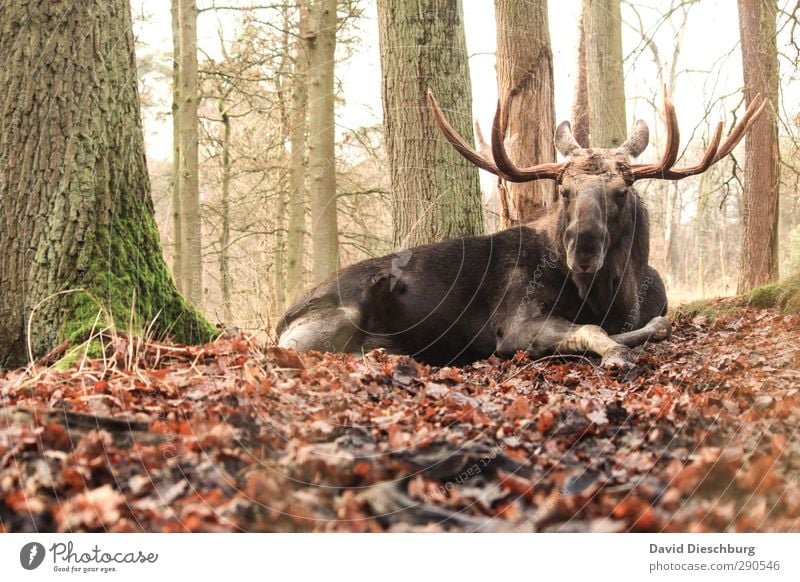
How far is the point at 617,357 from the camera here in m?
5.72

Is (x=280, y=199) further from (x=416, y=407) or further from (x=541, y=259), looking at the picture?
(x=416, y=407)

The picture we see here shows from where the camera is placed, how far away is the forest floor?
110 inches

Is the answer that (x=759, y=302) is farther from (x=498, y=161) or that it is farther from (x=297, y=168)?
(x=297, y=168)

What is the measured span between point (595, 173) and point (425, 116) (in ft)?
6.27

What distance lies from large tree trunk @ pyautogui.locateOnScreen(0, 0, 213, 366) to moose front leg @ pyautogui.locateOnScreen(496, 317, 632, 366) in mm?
3342

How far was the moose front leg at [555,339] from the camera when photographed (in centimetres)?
597

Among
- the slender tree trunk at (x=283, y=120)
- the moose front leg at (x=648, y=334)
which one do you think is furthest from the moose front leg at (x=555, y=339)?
the slender tree trunk at (x=283, y=120)

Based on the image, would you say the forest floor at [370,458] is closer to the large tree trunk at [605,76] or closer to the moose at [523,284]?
the moose at [523,284]

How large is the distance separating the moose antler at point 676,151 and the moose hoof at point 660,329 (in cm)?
131

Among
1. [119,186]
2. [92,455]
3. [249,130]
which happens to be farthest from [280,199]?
[92,455]

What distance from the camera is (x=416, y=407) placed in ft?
12.4

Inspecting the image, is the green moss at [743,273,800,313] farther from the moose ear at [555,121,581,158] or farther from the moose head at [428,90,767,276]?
the moose ear at [555,121,581,158]

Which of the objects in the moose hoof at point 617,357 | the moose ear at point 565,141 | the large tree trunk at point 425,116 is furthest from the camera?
the large tree trunk at point 425,116

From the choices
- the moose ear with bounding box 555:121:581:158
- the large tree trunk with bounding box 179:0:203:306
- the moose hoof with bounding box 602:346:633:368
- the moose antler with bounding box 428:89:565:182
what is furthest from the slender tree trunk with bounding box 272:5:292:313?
the moose hoof with bounding box 602:346:633:368
